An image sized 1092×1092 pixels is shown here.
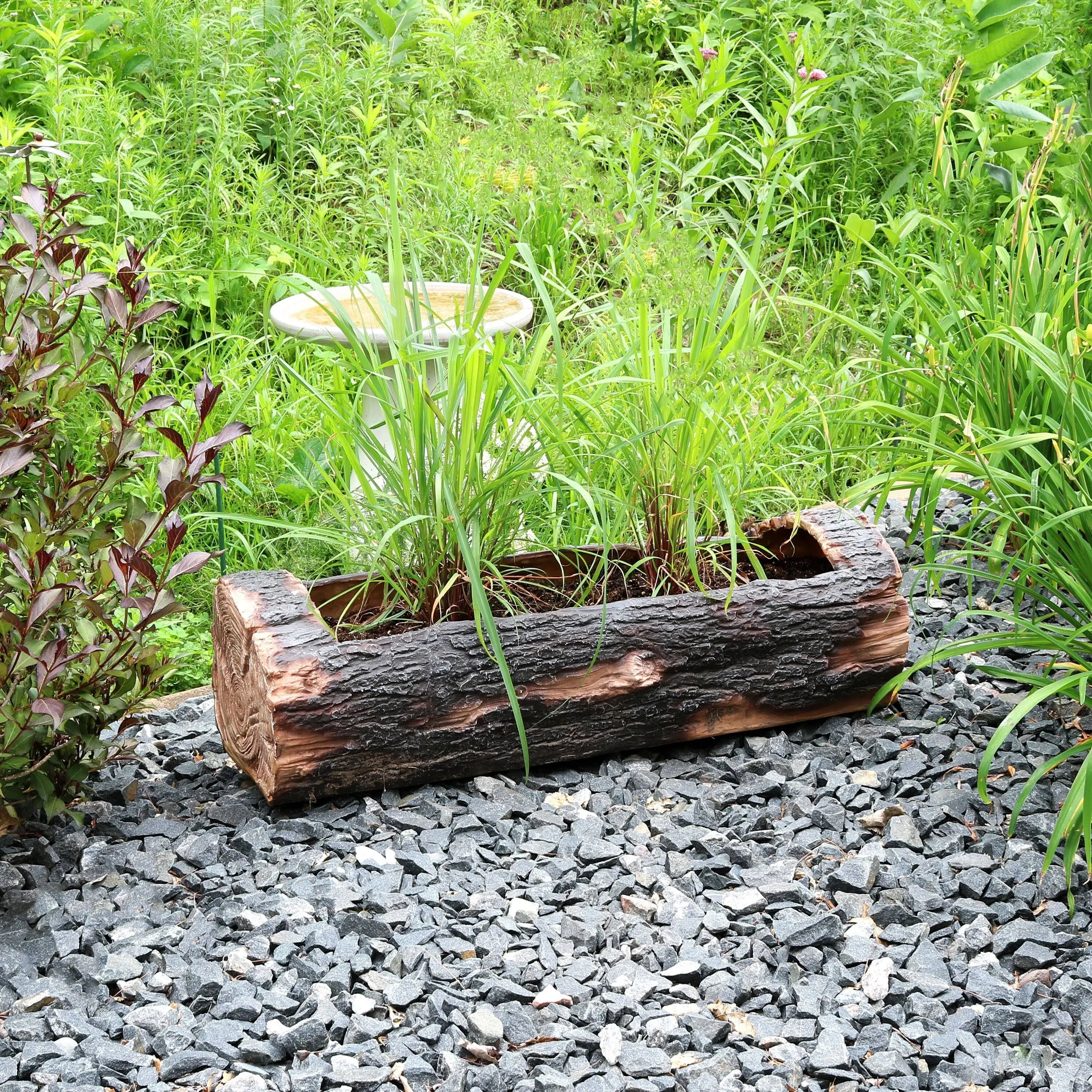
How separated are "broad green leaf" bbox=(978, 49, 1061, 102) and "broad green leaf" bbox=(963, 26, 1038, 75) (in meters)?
0.07

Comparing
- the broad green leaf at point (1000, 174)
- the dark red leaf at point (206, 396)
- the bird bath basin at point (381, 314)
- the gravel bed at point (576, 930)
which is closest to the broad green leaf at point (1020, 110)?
the broad green leaf at point (1000, 174)

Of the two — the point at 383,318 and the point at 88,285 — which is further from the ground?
the point at 88,285

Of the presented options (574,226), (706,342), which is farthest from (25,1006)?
(574,226)

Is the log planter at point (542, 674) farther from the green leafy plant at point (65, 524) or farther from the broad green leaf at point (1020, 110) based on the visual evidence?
the broad green leaf at point (1020, 110)

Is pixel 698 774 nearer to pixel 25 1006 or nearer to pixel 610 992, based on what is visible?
pixel 610 992

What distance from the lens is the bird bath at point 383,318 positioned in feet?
8.45

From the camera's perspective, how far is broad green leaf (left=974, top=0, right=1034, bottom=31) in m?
4.57

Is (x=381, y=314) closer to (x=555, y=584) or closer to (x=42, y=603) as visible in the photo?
(x=555, y=584)

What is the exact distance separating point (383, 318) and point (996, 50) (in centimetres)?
310

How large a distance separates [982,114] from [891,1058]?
13.0 ft

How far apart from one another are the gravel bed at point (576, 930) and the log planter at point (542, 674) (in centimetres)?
9

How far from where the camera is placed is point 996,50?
454 centimetres

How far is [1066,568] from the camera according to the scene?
7.97ft

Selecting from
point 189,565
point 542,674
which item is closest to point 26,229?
point 189,565
